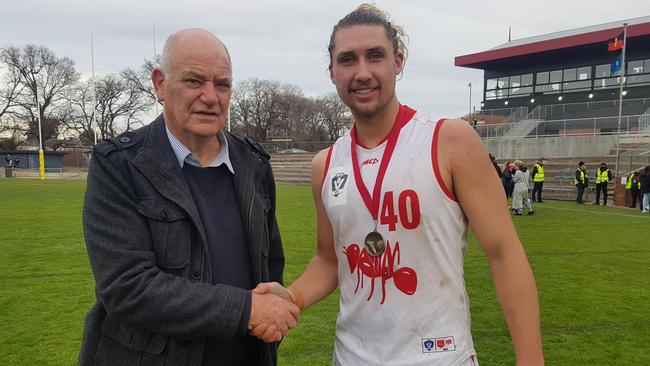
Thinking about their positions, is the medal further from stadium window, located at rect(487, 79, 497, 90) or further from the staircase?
stadium window, located at rect(487, 79, 497, 90)

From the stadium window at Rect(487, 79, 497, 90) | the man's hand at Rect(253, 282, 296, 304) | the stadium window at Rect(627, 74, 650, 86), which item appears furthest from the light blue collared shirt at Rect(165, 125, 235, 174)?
the stadium window at Rect(487, 79, 497, 90)

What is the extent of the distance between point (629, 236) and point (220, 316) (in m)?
11.8

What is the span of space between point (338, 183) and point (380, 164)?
0.72ft

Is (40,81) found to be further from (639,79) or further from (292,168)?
(639,79)

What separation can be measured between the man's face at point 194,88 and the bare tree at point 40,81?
59941 mm

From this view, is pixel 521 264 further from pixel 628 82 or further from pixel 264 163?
pixel 628 82

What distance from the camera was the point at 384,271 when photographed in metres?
2.00

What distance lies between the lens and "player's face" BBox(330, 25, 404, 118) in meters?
2.10

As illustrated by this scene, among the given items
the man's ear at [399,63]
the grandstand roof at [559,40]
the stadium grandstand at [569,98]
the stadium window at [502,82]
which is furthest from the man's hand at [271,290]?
the stadium window at [502,82]

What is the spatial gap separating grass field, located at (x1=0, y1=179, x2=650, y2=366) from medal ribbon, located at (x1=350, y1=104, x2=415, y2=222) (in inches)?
109

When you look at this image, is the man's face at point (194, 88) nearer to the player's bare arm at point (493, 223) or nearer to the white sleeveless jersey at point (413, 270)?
the white sleeveless jersey at point (413, 270)

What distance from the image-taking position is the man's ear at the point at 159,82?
2167mm

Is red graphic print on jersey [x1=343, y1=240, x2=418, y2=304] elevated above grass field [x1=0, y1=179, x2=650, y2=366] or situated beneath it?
elevated above

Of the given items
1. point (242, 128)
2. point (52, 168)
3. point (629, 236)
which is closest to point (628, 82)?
point (629, 236)
